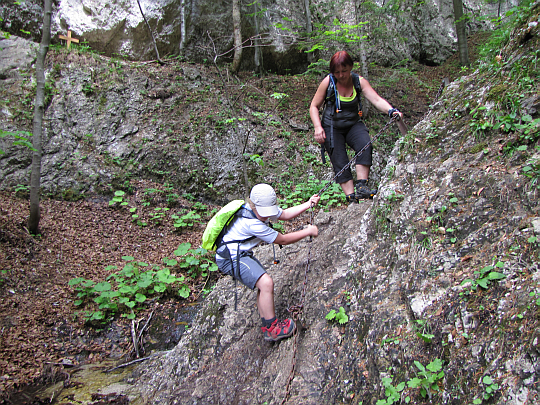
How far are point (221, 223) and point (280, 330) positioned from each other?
1.21 meters

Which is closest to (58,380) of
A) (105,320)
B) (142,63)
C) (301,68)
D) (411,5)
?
(105,320)

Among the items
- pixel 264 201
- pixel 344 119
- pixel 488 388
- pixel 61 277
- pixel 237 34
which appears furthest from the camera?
pixel 237 34

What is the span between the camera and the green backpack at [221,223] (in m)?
3.16

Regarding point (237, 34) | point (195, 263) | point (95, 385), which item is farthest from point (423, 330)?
point (237, 34)

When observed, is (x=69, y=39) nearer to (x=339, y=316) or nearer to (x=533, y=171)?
(x=339, y=316)

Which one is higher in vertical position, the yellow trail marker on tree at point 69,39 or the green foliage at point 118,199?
the yellow trail marker on tree at point 69,39

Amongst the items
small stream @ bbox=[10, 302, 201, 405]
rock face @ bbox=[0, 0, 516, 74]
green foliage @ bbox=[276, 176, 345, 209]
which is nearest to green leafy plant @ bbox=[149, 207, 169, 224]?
green foliage @ bbox=[276, 176, 345, 209]

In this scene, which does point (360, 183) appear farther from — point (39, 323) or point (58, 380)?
point (39, 323)

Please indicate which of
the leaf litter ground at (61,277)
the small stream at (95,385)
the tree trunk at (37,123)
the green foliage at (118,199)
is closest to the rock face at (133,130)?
the green foliage at (118,199)

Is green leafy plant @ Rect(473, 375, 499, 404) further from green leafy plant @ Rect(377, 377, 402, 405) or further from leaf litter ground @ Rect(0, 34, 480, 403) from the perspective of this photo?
leaf litter ground @ Rect(0, 34, 480, 403)

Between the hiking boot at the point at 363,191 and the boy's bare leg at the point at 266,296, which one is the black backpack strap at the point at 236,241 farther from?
the hiking boot at the point at 363,191

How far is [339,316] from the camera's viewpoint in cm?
269

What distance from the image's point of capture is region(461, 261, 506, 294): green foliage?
1.92 m

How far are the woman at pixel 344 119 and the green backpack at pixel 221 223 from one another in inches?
55.7
